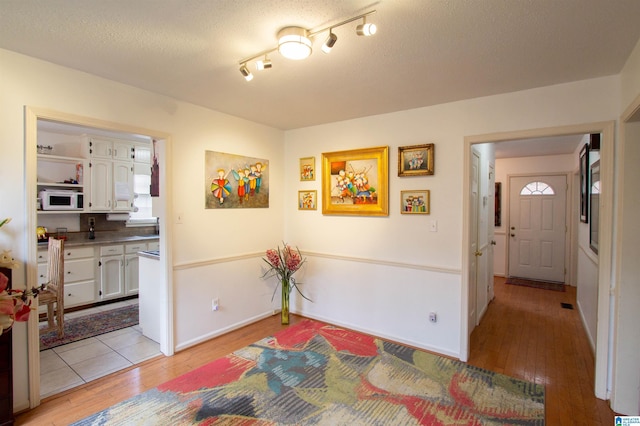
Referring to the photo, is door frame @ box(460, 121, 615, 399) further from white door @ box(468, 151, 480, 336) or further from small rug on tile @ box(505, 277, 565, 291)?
small rug on tile @ box(505, 277, 565, 291)

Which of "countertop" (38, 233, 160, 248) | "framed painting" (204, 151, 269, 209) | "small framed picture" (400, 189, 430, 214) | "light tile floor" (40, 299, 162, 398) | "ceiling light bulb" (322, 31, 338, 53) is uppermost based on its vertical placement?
"ceiling light bulb" (322, 31, 338, 53)

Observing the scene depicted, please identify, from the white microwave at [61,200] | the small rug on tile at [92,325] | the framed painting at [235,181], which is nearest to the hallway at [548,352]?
the framed painting at [235,181]

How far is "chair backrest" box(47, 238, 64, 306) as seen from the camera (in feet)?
11.1

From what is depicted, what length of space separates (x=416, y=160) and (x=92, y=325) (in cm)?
416

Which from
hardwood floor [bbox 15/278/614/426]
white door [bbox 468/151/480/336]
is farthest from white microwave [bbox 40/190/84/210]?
white door [bbox 468/151/480/336]

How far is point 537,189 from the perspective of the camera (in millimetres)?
6172

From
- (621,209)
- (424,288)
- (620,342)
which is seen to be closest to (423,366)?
(424,288)

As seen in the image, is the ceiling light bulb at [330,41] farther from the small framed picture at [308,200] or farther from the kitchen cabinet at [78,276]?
the kitchen cabinet at [78,276]

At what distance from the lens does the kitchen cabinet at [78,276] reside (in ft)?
13.8

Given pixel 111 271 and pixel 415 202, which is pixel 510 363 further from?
pixel 111 271

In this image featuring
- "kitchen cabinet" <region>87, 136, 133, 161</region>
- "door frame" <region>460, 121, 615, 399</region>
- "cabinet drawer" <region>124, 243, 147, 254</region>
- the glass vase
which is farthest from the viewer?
"cabinet drawer" <region>124, 243, 147, 254</region>

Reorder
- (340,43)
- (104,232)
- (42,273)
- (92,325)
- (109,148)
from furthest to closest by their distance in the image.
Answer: (104,232) → (109,148) → (42,273) → (92,325) → (340,43)

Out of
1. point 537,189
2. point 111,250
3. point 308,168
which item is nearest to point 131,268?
point 111,250

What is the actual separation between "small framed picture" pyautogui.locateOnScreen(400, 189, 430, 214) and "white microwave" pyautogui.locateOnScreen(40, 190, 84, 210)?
446 centimetres
